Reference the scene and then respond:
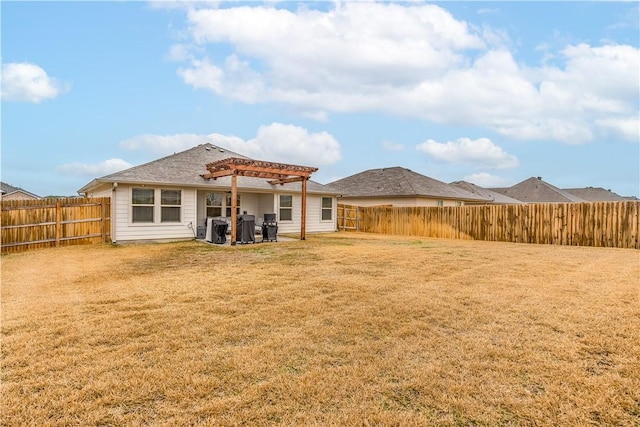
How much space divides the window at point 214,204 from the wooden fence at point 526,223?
7.55 metres

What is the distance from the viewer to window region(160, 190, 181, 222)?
517 inches

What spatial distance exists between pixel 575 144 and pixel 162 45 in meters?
24.6

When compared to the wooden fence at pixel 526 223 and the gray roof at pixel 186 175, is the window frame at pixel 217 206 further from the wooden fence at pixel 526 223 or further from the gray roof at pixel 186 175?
the wooden fence at pixel 526 223

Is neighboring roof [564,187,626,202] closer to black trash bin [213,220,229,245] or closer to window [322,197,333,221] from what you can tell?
window [322,197,333,221]

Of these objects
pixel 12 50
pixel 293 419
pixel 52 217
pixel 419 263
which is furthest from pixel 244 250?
pixel 12 50


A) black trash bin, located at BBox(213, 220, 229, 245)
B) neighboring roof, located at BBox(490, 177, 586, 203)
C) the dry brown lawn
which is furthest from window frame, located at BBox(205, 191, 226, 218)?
neighboring roof, located at BBox(490, 177, 586, 203)

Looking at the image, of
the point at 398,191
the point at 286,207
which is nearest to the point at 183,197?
the point at 286,207

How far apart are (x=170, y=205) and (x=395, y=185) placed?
14939mm

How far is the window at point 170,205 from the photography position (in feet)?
43.1

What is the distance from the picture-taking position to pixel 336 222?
63.7ft

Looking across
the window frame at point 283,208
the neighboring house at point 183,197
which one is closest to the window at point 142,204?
the neighboring house at point 183,197

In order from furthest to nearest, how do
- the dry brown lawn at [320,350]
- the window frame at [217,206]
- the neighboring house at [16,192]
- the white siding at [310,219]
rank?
the neighboring house at [16,192]
the white siding at [310,219]
the window frame at [217,206]
the dry brown lawn at [320,350]

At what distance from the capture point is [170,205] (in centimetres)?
1332

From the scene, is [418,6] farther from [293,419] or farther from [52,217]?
[52,217]
